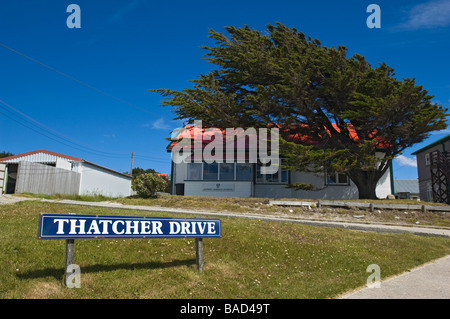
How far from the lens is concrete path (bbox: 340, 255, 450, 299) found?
5699mm

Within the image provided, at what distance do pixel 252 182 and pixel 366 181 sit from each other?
767 cm

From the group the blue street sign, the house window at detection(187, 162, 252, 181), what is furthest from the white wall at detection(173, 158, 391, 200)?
the blue street sign

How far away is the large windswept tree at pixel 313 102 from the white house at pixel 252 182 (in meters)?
3.49

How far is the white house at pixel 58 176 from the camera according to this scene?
27.7 meters

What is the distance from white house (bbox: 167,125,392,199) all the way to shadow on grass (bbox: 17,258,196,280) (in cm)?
1895

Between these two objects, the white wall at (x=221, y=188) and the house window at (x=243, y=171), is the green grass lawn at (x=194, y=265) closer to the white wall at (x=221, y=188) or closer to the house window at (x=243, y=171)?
the white wall at (x=221, y=188)

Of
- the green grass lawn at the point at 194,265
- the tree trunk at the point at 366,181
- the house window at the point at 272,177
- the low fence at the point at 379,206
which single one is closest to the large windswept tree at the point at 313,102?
the tree trunk at the point at 366,181

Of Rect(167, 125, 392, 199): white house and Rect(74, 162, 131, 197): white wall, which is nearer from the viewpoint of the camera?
Rect(167, 125, 392, 199): white house

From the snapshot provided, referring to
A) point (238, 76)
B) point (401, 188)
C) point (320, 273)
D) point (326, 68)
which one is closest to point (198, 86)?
point (238, 76)

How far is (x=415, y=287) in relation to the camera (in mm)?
6320

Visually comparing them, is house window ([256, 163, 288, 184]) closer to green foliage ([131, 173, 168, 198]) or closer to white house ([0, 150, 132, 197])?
green foliage ([131, 173, 168, 198])

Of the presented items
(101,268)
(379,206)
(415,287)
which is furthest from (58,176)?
(415,287)
